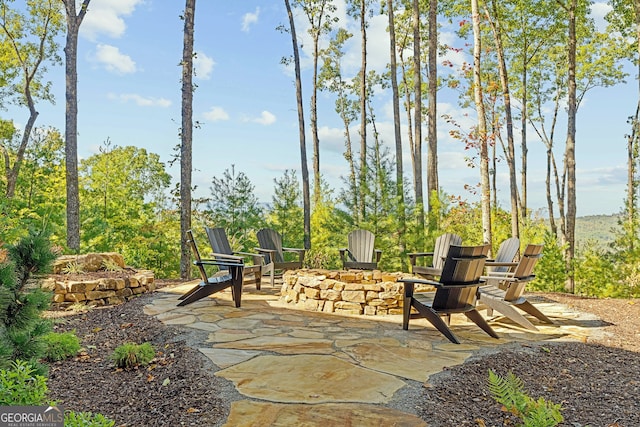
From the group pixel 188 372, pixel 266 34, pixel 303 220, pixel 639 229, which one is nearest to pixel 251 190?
pixel 303 220

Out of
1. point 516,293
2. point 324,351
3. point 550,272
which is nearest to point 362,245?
point 516,293

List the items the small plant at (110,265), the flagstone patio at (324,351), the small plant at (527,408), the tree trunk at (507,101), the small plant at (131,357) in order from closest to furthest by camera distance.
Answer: the small plant at (527,408) → the flagstone patio at (324,351) → the small plant at (131,357) → the small plant at (110,265) → the tree trunk at (507,101)

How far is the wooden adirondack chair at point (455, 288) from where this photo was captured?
13.3 ft

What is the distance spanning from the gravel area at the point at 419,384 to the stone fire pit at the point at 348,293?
5.00 ft

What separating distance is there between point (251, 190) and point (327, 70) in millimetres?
11220

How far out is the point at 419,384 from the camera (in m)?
2.98

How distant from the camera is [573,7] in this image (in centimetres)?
1012

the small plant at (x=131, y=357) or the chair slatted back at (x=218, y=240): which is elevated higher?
the chair slatted back at (x=218, y=240)

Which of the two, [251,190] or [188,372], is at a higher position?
[251,190]

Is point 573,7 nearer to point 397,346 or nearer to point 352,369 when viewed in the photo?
point 397,346

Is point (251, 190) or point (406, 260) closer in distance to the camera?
point (406, 260)

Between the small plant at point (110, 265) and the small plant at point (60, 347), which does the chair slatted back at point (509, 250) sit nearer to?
the small plant at point (60, 347)

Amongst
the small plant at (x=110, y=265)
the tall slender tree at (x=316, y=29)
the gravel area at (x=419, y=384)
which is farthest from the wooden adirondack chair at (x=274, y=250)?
the tall slender tree at (x=316, y=29)

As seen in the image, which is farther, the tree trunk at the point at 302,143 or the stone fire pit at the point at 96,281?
the tree trunk at the point at 302,143
